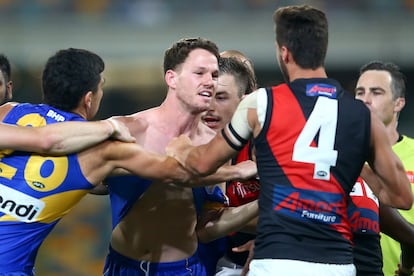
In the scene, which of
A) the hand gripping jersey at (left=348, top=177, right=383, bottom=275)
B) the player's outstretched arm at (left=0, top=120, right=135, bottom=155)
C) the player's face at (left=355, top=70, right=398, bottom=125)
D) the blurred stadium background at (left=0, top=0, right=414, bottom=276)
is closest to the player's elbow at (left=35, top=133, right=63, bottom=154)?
the player's outstretched arm at (left=0, top=120, right=135, bottom=155)

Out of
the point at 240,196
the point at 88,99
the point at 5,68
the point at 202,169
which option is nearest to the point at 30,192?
the point at 88,99

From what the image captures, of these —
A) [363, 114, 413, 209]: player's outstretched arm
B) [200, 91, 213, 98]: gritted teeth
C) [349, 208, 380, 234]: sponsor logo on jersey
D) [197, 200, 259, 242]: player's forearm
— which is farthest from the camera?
[200, 91, 213, 98]: gritted teeth

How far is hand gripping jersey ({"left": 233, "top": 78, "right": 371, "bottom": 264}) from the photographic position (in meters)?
4.34

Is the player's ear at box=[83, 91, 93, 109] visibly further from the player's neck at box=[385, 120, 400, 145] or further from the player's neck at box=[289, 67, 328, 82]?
the player's neck at box=[385, 120, 400, 145]

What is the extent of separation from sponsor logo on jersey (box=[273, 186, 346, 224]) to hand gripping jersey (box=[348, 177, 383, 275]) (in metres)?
0.82

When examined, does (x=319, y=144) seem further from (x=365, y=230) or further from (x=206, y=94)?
(x=206, y=94)

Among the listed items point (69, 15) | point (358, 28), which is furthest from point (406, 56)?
point (69, 15)

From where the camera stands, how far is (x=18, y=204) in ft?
15.9

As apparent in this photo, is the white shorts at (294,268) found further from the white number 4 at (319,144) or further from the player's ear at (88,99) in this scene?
the player's ear at (88,99)

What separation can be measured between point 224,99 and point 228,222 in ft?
3.60

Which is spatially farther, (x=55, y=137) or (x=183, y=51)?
→ (x=183, y=51)

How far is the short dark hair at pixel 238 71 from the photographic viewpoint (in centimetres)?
638

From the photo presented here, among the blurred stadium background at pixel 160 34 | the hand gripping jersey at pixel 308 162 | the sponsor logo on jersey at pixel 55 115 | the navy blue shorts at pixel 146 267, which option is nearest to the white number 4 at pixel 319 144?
the hand gripping jersey at pixel 308 162

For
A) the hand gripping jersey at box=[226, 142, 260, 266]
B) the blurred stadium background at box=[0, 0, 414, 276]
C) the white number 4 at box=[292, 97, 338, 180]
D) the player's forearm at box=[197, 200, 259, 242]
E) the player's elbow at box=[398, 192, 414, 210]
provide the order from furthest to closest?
the blurred stadium background at box=[0, 0, 414, 276] → the hand gripping jersey at box=[226, 142, 260, 266] → the player's forearm at box=[197, 200, 259, 242] → the player's elbow at box=[398, 192, 414, 210] → the white number 4 at box=[292, 97, 338, 180]
